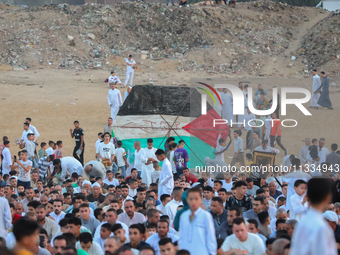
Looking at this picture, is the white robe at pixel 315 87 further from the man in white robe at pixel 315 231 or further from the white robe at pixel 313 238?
the white robe at pixel 313 238

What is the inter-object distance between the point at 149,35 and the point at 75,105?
10.8m

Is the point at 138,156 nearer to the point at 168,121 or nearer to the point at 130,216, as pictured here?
the point at 168,121

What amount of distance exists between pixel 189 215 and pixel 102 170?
530 cm

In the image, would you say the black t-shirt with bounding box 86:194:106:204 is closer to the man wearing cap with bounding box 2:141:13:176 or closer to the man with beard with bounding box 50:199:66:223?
the man with beard with bounding box 50:199:66:223

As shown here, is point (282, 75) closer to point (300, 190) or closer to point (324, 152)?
point (324, 152)

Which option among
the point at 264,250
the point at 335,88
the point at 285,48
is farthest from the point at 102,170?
the point at 285,48

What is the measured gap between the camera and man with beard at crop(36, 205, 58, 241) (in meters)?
5.47

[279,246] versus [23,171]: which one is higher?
[23,171]

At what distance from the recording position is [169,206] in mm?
5973

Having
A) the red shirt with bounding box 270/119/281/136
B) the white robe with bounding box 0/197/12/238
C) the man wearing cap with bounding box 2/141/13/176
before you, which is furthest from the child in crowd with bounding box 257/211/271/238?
the man wearing cap with bounding box 2/141/13/176

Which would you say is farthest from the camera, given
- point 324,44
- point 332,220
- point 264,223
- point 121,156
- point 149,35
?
point 149,35

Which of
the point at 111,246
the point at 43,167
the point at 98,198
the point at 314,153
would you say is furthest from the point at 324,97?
the point at 111,246

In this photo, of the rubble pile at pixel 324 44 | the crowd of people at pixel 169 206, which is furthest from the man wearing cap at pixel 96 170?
the rubble pile at pixel 324 44

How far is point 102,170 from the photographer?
882 centimetres
